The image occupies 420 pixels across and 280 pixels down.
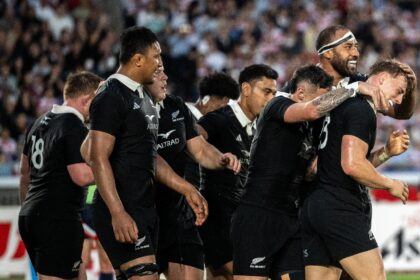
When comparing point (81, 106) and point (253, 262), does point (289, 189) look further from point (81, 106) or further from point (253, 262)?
point (81, 106)

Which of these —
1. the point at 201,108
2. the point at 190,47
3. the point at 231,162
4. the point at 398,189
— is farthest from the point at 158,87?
the point at 190,47

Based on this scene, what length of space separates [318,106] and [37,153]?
102 inches

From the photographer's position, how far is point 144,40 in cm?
712

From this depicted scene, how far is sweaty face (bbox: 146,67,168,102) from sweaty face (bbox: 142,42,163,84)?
1.17 ft

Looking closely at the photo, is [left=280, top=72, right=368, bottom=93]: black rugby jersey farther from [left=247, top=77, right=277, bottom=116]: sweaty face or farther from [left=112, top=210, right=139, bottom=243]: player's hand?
[left=112, top=210, right=139, bottom=243]: player's hand

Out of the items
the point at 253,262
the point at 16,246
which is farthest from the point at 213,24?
the point at 253,262

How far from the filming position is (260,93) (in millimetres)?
8875

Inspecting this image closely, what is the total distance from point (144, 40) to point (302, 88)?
1.34 meters

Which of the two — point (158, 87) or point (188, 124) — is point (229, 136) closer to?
point (188, 124)

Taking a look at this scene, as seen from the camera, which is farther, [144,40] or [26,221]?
[26,221]

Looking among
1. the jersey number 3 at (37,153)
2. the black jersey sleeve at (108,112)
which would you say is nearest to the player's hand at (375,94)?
the black jersey sleeve at (108,112)

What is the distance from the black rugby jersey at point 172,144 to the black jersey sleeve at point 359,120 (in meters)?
1.54

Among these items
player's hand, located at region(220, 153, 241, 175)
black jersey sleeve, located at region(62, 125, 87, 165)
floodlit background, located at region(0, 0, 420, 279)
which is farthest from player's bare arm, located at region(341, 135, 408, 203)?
floodlit background, located at region(0, 0, 420, 279)

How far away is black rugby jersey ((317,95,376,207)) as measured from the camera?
7172 millimetres
